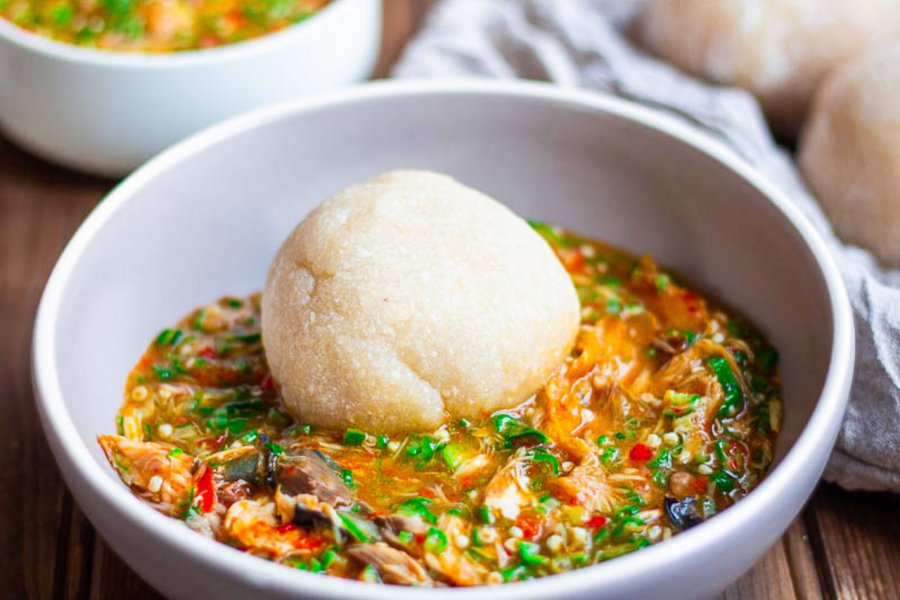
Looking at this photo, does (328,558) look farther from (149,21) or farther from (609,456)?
(149,21)

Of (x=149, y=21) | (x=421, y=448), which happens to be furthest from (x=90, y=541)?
(x=149, y=21)

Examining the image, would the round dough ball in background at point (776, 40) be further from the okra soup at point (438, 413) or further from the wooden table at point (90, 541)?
the wooden table at point (90, 541)

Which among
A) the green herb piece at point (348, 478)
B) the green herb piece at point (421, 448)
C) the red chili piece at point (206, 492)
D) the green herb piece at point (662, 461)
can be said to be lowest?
the green herb piece at point (662, 461)

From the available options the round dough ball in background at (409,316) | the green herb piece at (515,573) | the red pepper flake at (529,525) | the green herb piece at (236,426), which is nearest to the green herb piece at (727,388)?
the round dough ball in background at (409,316)

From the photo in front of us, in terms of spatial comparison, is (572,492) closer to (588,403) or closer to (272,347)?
(588,403)

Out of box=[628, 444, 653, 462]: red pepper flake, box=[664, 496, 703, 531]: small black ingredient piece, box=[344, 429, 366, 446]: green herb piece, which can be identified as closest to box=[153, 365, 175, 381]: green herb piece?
box=[344, 429, 366, 446]: green herb piece

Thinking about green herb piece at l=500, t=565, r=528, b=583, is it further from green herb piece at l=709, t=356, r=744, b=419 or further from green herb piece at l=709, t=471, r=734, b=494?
green herb piece at l=709, t=356, r=744, b=419
